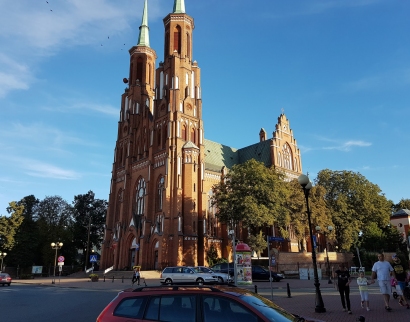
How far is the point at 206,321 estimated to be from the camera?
16.6ft

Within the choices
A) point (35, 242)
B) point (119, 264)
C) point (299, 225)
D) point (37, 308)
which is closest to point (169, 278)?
point (37, 308)

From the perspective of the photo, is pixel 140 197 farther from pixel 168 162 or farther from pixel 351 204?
pixel 351 204

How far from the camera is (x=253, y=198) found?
1583 inches

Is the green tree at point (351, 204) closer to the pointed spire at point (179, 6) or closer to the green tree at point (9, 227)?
the pointed spire at point (179, 6)

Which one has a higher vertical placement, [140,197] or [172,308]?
[140,197]

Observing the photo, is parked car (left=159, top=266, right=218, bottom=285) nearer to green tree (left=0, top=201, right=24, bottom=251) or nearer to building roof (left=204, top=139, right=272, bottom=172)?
building roof (left=204, top=139, right=272, bottom=172)

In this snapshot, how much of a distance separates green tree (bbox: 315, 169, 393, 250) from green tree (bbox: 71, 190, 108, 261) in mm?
45670

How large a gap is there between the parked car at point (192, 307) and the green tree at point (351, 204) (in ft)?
152

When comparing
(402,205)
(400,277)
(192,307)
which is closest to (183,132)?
(400,277)

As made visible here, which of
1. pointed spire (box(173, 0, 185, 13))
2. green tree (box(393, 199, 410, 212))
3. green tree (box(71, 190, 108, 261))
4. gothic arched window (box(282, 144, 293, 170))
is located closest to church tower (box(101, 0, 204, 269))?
pointed spire (box(173, 0, 185, 13))

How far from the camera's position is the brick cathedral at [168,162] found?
46.6 m

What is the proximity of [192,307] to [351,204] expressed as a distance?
51.3 m

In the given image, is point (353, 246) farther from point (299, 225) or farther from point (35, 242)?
point (35, 242)

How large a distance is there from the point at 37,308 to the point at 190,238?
32.5m
